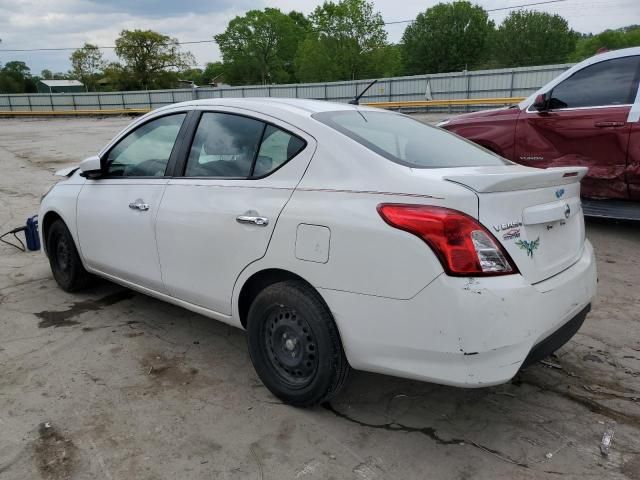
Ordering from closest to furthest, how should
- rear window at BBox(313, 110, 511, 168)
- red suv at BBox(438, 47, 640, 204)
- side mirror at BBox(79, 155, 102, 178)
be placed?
rear window at BBox(313, 110, 511, 168)
side mirror at BBox(79, 155, 102, 178)
red suv at BBox(438, 47, 640, 204)

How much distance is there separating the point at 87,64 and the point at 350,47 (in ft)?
125

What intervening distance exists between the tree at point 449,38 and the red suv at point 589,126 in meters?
68.8

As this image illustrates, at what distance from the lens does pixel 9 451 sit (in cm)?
254

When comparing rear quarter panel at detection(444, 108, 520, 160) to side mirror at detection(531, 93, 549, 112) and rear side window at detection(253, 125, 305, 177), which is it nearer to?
side mirror at detection(531, 93, 549, 112)

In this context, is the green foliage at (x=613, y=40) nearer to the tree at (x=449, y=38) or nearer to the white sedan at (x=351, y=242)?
the tree at (x=449, y=38)

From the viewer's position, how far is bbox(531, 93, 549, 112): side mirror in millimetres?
6032

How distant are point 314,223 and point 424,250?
A: 57 cm

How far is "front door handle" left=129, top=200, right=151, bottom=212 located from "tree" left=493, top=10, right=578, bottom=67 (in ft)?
241

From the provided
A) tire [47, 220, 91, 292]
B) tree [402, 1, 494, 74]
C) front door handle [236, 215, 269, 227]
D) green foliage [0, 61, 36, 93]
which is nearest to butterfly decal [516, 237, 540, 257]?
front door handle [236, 215, 269, 227]

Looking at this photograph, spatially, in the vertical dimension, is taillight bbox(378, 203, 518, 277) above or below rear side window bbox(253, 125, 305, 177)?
below

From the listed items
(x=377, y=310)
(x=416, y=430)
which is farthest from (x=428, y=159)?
(x=416, y=430)

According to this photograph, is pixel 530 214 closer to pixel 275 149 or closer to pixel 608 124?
pixel 275 149

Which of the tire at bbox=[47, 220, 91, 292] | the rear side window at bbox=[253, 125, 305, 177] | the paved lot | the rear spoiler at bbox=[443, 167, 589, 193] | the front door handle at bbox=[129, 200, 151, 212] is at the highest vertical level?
the rear side window at bbox=[253, 125, 305, 177]

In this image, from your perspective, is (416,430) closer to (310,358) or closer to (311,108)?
(310,358)
